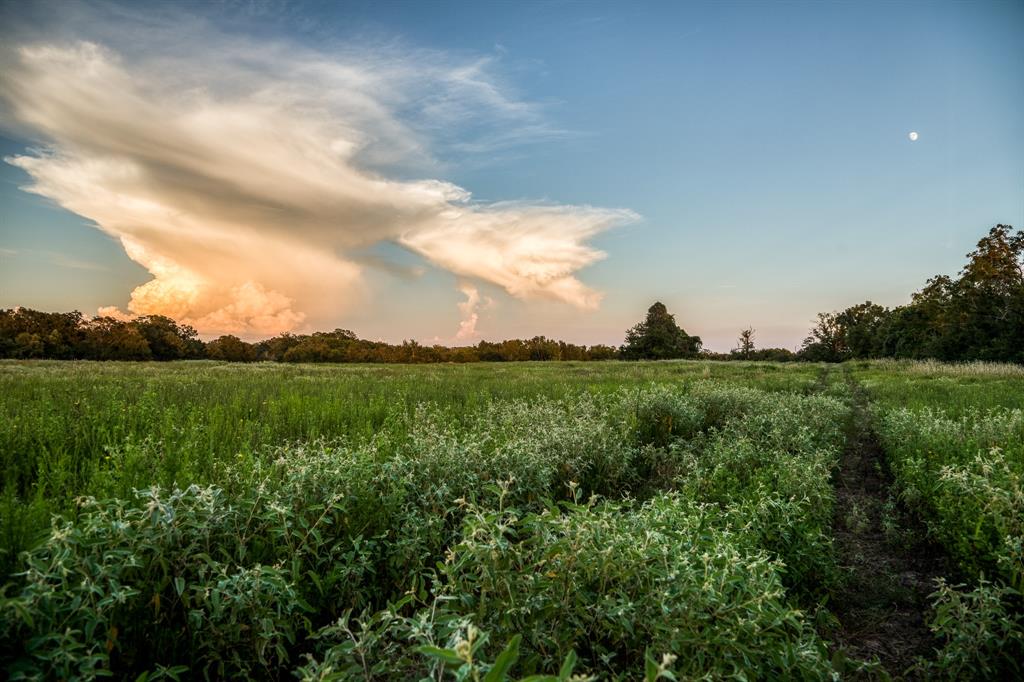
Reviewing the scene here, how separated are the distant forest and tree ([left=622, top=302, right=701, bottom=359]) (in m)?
12.4

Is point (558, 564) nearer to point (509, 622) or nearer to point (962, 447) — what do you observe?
point (509, 622)

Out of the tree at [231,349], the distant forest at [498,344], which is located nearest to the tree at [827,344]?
the distant forest at [498,344]

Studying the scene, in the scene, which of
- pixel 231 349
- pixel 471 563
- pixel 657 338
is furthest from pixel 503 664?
pixel 657 338

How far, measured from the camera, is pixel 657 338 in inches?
4235

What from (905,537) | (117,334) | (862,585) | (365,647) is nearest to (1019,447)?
(905,537)

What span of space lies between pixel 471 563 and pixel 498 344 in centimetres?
8051

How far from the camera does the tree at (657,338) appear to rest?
351 feet

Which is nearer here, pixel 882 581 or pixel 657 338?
pixel 882 581

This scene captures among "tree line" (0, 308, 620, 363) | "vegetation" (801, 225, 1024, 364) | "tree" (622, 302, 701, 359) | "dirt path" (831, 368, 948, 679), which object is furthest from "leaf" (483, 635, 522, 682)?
"tree" (622, 302, 701, 359)

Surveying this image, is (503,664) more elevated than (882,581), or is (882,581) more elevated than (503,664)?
(503,664)

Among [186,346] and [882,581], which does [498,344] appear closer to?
[186,346]

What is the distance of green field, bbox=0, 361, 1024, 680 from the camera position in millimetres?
2084

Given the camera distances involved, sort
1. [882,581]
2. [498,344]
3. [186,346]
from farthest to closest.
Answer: [498,344] → [186,346] → [882,581]

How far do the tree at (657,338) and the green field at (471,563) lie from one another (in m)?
102
